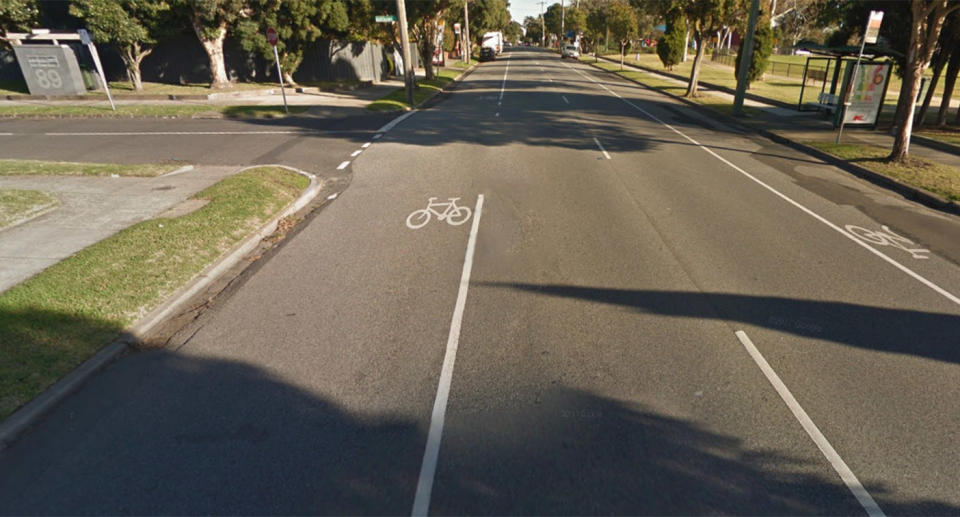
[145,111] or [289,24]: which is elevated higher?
[289,24]

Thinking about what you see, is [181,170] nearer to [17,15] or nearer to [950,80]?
[17,15]

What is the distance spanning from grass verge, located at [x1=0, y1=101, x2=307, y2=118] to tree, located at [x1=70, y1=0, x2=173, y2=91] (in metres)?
3.77

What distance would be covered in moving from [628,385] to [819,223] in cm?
608

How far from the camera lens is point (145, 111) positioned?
1873 cm

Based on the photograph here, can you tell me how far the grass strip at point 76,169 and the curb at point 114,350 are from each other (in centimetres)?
500

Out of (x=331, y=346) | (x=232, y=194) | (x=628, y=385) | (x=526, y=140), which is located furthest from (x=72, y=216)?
(x=526, y=140)

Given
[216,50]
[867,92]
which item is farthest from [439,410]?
[216,50]

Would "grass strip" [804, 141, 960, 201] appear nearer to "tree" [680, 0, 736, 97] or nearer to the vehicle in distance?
"tree" [680, 0, 736, 97]

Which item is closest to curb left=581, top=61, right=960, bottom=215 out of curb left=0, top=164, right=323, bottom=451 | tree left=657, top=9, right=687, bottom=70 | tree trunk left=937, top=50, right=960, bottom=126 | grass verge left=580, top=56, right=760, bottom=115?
grass verge left=580, top=56, right=760, bottom=115

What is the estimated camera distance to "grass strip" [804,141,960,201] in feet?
31.4

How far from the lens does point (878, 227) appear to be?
784 centimetres

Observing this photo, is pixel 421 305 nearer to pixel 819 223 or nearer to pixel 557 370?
pixel 557 370

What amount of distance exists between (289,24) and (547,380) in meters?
25.9

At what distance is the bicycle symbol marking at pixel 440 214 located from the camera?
7.86 metres
